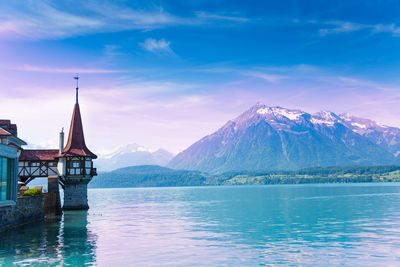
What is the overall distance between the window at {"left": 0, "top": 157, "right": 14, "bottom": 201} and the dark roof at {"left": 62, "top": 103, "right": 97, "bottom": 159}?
29.2 m

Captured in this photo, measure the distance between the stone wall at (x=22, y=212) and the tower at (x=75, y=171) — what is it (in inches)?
544

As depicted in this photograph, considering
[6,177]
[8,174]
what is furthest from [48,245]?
[8,174]

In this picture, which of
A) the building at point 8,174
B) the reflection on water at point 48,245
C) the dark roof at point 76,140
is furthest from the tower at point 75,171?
the building at point 8,174

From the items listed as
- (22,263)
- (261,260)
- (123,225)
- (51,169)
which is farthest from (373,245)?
(51,169)

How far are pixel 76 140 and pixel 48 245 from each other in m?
41.1

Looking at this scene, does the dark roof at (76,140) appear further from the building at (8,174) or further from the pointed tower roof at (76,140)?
the building at (8,174)

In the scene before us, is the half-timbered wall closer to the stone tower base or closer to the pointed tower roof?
the pointed tower roof

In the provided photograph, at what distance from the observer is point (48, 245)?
34719 millimetres

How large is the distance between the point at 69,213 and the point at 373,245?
48.9m

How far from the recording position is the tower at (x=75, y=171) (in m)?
70.1

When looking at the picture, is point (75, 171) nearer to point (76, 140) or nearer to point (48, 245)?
point (76, 140)

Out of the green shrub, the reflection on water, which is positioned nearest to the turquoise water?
the reflection on water

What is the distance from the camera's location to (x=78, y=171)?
70562 millimetres

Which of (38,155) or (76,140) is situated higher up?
(76,140)
